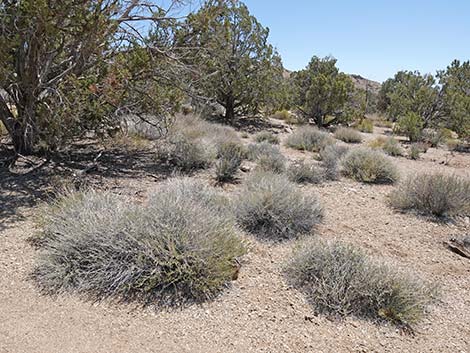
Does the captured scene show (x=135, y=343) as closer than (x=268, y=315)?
Yes

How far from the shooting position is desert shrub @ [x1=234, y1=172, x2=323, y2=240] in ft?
18.1

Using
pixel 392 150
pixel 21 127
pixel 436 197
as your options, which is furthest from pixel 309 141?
A: pixel 21 127

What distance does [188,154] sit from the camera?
888cm

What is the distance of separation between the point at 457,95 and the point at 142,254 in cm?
1816

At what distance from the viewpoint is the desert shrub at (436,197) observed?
6777 mm

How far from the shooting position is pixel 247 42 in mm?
17172

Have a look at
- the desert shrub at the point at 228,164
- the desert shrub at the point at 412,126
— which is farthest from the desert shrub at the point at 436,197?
the desert shrub at the point at 412,126

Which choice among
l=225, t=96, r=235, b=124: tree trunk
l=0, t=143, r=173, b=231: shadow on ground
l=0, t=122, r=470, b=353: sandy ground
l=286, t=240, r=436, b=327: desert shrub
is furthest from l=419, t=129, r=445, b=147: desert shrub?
l=286, t=240, r=436, b=327: desert shrub

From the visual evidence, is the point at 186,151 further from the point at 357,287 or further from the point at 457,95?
the point at 457,95

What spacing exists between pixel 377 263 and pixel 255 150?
6.69 meters

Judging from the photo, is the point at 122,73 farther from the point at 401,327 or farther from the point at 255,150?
the point at 401,327

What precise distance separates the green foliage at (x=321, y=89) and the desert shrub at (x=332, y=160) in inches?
324

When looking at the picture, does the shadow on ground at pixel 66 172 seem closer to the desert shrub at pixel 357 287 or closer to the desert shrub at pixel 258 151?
the desert shrub at pixel 258 151

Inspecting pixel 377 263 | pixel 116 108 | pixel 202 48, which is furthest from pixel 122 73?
pixel 377 263
